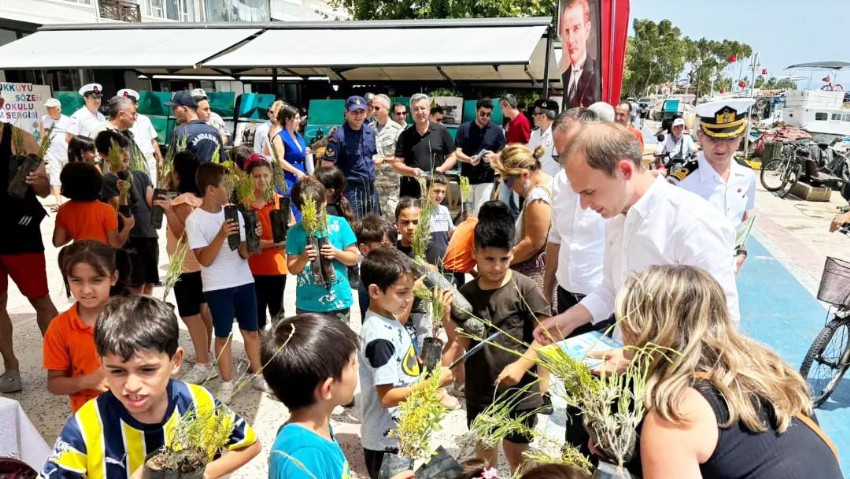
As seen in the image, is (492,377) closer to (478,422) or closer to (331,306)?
(478,422)

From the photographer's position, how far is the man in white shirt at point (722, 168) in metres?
3.55

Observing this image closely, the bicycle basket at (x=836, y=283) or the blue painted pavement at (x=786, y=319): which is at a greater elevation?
the bicycle basket at (x=836, y=283)

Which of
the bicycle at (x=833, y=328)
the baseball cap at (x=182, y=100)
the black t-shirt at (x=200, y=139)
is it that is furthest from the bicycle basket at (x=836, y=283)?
the baseball cap at (x=182, y=100)

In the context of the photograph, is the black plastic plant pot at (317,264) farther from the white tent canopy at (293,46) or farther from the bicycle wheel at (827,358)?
the bicycle wheel at (827,358)

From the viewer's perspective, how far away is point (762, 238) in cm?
927

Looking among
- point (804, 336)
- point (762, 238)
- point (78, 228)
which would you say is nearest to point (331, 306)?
point (78, 228)

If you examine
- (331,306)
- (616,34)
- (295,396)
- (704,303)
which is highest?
(616,34)

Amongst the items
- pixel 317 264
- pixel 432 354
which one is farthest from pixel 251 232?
A: pixel 432 354

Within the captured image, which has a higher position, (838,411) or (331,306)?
(331,306)

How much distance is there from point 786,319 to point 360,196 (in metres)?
4.66

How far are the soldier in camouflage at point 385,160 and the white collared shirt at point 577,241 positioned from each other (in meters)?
3.39

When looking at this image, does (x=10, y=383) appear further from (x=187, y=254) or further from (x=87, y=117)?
(x=87, y=117)

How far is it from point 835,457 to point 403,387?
4.68ft

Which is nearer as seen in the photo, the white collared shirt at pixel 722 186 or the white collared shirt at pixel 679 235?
the white collared shirt at pixel 679 235
